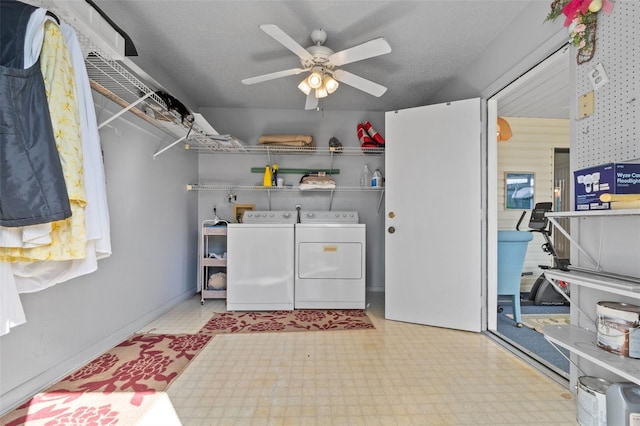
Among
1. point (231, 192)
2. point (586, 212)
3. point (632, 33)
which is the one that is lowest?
point (586, 212)

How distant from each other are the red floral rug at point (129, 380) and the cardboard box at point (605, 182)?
179cm

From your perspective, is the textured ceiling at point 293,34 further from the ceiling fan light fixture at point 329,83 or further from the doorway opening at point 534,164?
the doorway opening at point 534,164

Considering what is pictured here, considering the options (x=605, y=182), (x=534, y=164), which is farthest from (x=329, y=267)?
(x=534, y=164)

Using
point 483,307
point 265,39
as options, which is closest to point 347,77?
point 265,39

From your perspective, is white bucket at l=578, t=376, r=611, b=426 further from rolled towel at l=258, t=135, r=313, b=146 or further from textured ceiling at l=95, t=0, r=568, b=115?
rolled towel at l=258, t=135, r=313, b=146

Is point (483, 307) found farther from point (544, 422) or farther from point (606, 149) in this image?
point (606, 149)

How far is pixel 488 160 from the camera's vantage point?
2.42 m

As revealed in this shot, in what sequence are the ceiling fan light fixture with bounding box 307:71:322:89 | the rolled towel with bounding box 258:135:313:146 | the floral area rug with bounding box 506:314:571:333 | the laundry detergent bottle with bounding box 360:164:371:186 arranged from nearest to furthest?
1. the ceiling fan light fixture with bounding box 307:71:322:89
2. the floral area rug with bounding box 506:314:571:333
3. the rolled towel with bounding box 258:135:313:146
4. the laundry detergent bottle with bounding box 360:164:371:186

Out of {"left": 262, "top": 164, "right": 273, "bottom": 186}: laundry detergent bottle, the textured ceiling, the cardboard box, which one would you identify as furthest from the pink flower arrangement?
{"left": 262, "top": 164, "right": 273, "bottom": 186}: laundry detergent bottle

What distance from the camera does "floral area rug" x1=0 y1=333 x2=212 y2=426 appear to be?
1.34 metres

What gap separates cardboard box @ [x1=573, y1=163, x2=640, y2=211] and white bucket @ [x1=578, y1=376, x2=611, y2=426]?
2.56 ft

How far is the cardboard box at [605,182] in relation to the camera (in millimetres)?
1100

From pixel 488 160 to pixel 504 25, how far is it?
99 cm

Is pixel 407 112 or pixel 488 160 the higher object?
pixel 407 112
